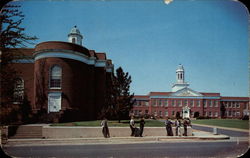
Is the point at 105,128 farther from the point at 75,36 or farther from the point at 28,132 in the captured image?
the point at 75,36

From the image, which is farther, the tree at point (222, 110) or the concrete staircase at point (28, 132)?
the tree at point (222, 110)

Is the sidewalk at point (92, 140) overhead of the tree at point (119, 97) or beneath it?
beneath

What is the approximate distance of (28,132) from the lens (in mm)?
14500

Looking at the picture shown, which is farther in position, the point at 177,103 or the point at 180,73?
the point at 177,103

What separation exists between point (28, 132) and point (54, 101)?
21.7ft

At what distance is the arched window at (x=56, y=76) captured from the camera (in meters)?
21.3

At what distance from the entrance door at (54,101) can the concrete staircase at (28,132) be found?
18.9 feet

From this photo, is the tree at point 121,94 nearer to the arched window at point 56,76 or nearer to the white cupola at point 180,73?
the arched window at point 56,76

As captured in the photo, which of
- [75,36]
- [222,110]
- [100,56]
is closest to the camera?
[75,36]

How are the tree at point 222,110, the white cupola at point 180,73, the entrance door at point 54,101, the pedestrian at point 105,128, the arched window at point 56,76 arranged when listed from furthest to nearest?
the tree at point 222,110 → the white cupola at point 180,73 → the arched window at point 56,76 → the entrance door at point 54,101 → the pedestrian at point 105,128

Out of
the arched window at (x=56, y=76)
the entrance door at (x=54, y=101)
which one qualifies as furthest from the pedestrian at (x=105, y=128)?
the arched window at (x=56, y=76)

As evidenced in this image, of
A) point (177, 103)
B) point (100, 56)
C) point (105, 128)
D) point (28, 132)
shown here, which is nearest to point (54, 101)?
point (28, 132)

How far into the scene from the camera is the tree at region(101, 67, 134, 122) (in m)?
17.8

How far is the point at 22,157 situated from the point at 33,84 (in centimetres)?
1477
